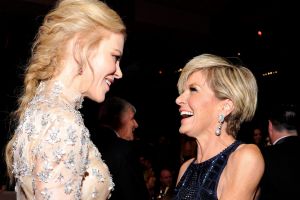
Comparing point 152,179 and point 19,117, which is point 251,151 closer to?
point 19,117

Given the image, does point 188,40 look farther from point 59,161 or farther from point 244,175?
point 59,161

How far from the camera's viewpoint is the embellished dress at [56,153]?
1.49 metres

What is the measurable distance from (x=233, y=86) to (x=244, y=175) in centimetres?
48

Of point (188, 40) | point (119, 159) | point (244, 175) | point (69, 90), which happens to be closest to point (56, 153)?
point (69, 90)

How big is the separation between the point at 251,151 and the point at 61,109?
0.88 metres

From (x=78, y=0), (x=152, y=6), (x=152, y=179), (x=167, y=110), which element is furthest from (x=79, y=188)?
(x=167, y=110)

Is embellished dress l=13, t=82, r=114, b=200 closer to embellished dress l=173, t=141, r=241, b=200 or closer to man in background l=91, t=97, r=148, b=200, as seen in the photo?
embellished dress l=173, t=141, r=241, b=200

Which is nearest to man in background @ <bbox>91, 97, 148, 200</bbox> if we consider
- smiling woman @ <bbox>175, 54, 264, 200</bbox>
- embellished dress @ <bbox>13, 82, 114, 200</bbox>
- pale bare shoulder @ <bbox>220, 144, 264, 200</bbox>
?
smiling woman @ <bbox>175, 54, 264, 200</bbox>

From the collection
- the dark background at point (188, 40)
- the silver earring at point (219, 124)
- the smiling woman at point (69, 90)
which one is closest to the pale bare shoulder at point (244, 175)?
the silver earring at point (219, 124)

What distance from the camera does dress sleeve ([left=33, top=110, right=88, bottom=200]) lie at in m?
1.49

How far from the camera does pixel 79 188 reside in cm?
153

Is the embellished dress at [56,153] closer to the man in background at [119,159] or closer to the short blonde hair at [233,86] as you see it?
the short blonde hair at [233,86]

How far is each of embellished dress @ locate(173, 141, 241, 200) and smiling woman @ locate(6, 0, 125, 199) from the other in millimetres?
532

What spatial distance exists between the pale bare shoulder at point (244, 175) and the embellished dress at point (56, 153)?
1.82 feet
